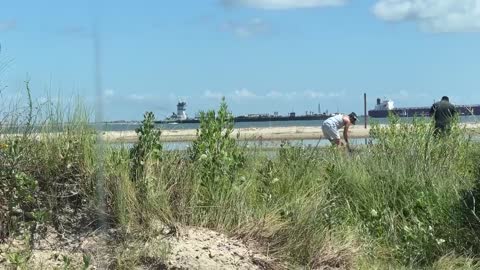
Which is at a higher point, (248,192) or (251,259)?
(248,192)

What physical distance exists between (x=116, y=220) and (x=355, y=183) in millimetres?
3228

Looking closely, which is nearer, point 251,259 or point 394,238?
point 251,259

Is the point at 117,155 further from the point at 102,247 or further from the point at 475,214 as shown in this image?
the point at 475,214

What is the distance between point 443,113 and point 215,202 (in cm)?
841

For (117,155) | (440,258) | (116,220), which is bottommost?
(440,258)

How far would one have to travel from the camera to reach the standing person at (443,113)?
40.5ft

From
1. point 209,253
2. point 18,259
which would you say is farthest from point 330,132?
point 18,259

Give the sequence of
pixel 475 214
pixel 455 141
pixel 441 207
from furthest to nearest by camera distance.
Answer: pixel 455 141 < pixel 441 207 < pixel 475 214

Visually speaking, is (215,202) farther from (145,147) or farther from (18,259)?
(18,259)

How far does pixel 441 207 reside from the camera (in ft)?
24.7

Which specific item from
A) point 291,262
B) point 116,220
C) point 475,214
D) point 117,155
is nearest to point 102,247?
point 116,220

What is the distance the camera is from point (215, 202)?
6375 mm

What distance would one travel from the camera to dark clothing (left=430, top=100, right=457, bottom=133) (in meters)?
12.6

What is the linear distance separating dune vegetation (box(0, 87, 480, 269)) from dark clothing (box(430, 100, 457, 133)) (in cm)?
445
